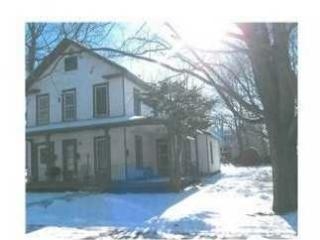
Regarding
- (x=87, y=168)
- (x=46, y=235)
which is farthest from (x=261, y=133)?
(x=46, y=235)

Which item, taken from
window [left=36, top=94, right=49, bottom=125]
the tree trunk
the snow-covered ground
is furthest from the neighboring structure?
the tree trunk

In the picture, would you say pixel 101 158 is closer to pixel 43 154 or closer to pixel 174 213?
pixel 43 154

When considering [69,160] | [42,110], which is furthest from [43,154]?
[42,110]

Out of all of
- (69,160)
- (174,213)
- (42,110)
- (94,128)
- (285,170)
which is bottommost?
(174,213)

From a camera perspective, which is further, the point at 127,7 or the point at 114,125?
the point at 114,125

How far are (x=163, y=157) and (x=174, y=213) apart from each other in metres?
0.44

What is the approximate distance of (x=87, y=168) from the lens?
197 inches

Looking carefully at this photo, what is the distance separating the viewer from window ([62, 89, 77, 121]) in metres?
5.01

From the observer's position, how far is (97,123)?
5.05 m

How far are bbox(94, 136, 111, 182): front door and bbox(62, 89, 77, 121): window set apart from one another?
0.28 m

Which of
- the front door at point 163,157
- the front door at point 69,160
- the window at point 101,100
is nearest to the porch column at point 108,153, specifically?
the window at point 101,100
